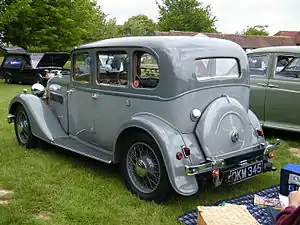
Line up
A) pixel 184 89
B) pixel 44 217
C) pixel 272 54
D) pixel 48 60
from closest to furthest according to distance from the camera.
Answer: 1. pixel 44 217
2. pixel 184 89
3. pixel 272 54
4. pixel 48 60

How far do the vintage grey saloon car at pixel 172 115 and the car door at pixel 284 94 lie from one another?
2.17m

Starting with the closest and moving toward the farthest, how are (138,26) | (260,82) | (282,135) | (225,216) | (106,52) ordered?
1. (225,216)
2. (106,52)
3. (260,82)
4. (282,135)
5. (138,26)

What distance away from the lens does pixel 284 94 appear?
6625 mm

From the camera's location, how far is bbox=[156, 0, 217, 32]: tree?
46312 mm

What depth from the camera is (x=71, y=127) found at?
218 inches

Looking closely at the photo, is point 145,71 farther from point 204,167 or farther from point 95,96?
point 204,167

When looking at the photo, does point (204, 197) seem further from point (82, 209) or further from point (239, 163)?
point (82, 209)

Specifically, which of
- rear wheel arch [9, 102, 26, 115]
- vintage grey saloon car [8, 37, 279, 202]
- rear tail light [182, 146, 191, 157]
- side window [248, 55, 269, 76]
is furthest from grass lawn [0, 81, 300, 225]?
side window [248, 55, 269, 76]

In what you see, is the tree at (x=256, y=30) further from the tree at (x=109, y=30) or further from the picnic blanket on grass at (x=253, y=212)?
the picnic blanket on grass at (x=253, y=212)

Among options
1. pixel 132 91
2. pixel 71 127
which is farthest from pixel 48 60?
pixel 132 91

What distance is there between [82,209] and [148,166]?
2.66ft

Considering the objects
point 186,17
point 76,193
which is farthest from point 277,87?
point 186,17

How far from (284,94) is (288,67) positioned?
49 centimetres

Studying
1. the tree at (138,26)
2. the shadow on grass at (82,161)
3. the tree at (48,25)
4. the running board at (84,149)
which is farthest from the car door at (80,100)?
the tree at (138,26)
